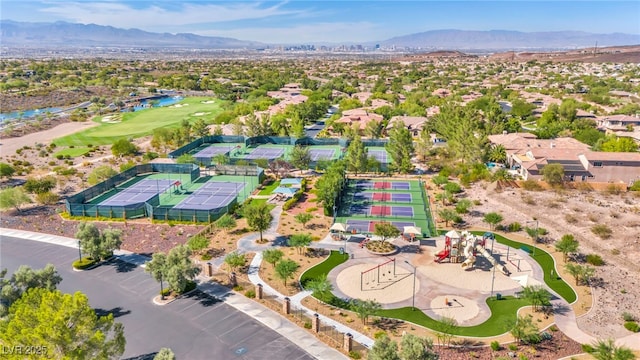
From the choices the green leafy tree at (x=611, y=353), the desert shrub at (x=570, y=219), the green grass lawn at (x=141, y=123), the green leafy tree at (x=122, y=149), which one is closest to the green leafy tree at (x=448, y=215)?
the desert shrub at (x=570, y=219)

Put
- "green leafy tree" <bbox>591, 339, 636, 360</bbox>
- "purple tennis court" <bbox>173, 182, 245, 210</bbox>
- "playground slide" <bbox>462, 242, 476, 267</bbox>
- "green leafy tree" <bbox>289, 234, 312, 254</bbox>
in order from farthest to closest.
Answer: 1. "purple tennis court" <bbox>173, 182, 245, 210</bbox>
2. "green leafy tree" <bbox>289, 234, 312, 254</bbox>
3. "playground slide" <bbox>462, 242, 476, 267</bbox>
4. "green leafy tree" <bbox>591, 339, 636, 360</bbox>

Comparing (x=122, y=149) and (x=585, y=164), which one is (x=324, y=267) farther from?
(x=122, y=149)

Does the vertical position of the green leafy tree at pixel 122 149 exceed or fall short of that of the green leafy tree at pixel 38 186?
it exceeds it

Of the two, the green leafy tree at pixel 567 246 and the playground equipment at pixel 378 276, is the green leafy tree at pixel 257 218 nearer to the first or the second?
the playground equipment at pixel 378 276

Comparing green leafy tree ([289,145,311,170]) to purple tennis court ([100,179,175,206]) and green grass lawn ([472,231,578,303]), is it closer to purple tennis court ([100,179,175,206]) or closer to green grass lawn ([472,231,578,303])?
purple tennis court ([100,179,175,206])

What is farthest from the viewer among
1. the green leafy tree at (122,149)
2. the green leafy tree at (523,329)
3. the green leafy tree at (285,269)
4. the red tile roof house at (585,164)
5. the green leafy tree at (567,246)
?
the green leafy tree at (122,149)

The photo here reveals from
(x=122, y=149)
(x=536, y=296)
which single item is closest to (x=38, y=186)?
(x=122, y=149)

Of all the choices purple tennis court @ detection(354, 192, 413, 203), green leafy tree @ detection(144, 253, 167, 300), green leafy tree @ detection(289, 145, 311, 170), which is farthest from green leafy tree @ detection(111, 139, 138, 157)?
green leafy tree @ detection(144, 253, 167, 300)
